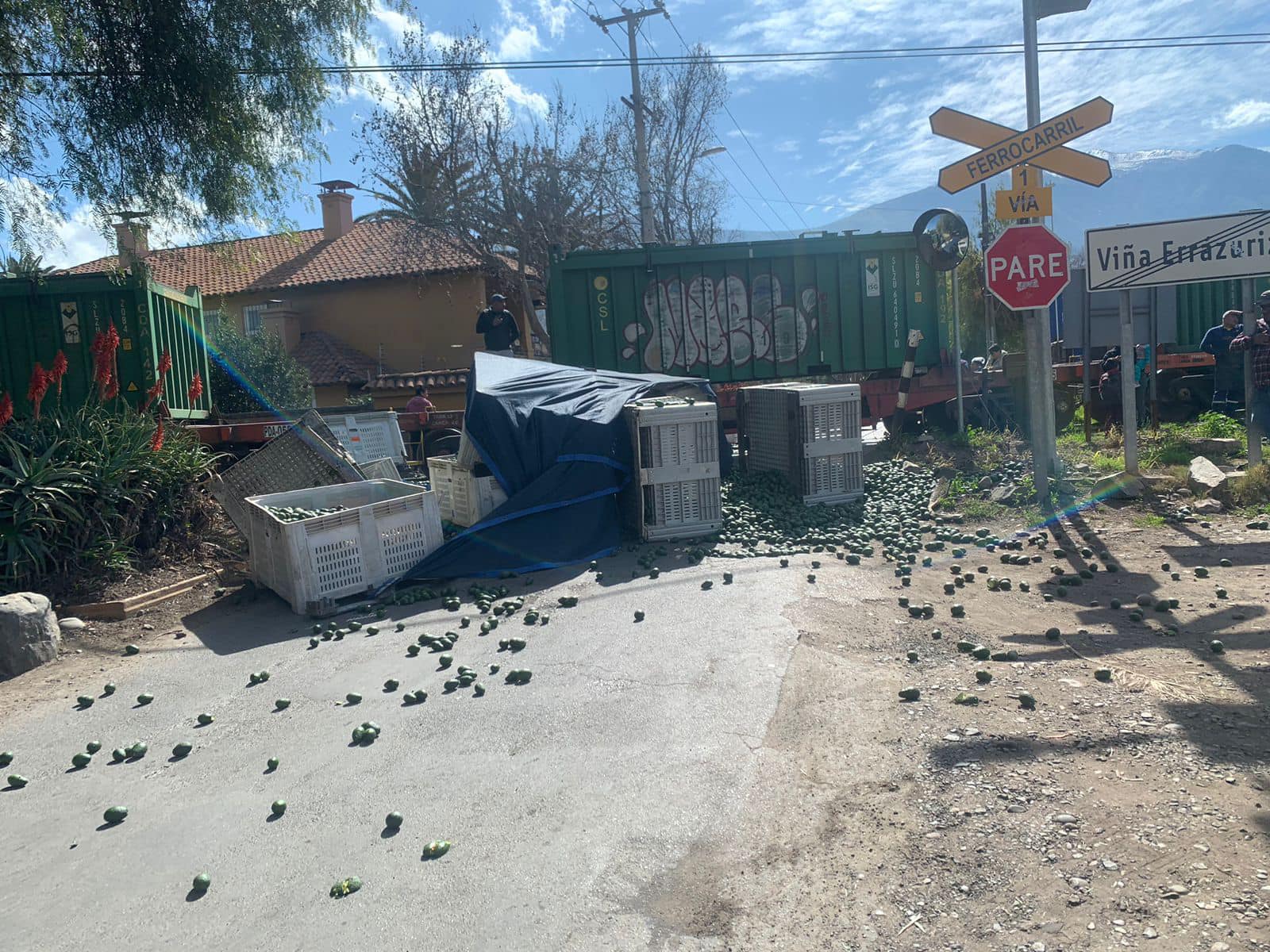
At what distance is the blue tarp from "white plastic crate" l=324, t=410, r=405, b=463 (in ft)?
10.0

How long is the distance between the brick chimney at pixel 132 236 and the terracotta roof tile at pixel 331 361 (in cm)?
1481

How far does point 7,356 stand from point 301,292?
64.3 feet

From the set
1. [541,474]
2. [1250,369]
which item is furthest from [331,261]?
[1250,369]

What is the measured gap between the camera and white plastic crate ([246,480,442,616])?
24.8ft

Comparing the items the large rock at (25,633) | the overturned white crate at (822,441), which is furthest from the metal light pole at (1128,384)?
the large rock at (25,633)

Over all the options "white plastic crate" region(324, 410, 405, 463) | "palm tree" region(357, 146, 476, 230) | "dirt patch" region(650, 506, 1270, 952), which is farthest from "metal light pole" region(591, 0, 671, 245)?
"dirt patch" region(650, 506, 1270, 952)

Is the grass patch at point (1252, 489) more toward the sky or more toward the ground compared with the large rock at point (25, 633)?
more toward the sky

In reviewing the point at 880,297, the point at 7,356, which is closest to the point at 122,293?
the point at 7,356

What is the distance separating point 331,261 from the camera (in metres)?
30.5

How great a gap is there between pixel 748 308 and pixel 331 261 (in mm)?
20504

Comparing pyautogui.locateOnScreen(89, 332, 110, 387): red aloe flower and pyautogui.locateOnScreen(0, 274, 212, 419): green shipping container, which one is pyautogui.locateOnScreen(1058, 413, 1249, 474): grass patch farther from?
pyautogui.locateOnScreen(0, 274, 212, 419): green shipping container

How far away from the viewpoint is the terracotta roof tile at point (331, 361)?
26.9m

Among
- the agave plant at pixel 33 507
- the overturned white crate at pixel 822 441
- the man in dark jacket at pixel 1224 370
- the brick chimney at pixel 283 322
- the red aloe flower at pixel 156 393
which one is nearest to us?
the agave plant at pixel 33 507

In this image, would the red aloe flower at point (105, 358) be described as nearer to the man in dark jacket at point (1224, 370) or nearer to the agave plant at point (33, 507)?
the agave plant at point (33, 507)
